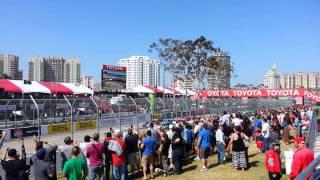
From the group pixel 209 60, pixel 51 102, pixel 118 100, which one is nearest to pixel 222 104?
pixel 209 60

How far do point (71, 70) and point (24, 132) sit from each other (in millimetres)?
144490

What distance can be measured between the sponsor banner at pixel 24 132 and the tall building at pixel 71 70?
462 feet

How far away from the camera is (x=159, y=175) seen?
1365 cm

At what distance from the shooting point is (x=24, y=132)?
48.1ft

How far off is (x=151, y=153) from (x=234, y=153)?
3157 millimetres

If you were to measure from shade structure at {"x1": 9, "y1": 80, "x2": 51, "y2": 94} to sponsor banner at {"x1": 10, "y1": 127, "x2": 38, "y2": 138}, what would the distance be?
26345 mm

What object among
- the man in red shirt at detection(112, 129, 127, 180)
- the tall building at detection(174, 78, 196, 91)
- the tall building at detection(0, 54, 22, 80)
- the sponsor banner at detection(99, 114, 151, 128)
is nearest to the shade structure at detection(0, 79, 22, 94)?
the sponsor banner at detection(99, 114, 151, 128)

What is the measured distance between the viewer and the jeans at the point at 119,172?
11617 mm

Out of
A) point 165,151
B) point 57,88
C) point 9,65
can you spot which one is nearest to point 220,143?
point 165,151

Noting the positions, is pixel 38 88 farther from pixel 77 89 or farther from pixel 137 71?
pixel 137 71

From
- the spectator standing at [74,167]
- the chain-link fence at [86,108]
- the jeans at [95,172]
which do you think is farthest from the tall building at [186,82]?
the spectator standing at [74,167]

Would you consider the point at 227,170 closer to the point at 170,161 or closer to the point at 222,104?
the point at 170,161

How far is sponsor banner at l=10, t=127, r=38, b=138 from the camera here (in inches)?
569

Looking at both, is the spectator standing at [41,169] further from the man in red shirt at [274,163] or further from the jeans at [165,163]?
the jeans at [165,163]
